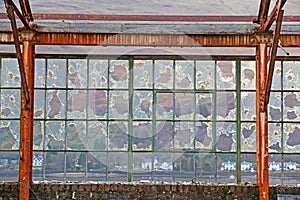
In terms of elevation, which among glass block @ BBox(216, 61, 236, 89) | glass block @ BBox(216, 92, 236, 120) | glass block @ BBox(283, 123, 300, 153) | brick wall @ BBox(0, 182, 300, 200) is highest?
glass block @ BBox(216, 61, 236, 89)

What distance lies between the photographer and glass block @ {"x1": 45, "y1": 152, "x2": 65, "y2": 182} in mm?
10562

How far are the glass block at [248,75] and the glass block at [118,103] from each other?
2.04 metres

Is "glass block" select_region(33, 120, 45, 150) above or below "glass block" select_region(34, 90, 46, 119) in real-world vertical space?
below

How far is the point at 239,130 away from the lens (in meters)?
10.6

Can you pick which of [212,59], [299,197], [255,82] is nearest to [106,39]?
[212,59]

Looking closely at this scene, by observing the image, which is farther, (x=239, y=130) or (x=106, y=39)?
(x=239, y=130)

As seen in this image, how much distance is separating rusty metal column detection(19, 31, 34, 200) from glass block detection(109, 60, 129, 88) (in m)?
1.52

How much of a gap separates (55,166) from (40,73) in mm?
1617

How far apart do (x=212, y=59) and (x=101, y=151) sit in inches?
97.5

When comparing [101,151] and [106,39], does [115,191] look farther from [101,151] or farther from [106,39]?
[106,39]

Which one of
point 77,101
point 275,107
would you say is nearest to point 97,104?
point 77,101

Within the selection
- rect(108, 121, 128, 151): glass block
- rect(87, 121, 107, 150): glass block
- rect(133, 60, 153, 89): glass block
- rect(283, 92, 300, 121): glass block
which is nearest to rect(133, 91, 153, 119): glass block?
rect(133, 60, 153, 89): glass block

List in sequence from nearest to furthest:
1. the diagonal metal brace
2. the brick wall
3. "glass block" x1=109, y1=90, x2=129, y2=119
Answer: the diagonal metal brace, the brick wall, "glass block" x1=109, y1=90, x2=129, y2=119

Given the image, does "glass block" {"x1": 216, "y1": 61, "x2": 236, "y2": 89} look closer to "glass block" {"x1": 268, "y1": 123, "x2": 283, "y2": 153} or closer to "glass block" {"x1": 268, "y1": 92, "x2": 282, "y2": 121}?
"glass block" {"x1": 268, "y1": 92, "x2": 282, "y2": 121}
